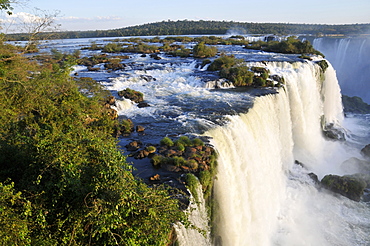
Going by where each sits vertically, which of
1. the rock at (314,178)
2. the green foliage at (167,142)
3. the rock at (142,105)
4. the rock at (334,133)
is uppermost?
the rock at (142,105)

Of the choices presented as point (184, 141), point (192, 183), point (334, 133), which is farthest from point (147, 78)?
point (334, 133)

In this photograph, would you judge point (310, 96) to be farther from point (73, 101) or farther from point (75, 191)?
point (75, 191)

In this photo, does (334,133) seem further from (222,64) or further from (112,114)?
(112,114)

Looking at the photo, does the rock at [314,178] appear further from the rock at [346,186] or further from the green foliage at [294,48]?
the green foliage at [294,48]

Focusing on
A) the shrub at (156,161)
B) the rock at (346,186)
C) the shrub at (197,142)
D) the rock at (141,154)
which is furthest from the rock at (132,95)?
the rock at (346,186)

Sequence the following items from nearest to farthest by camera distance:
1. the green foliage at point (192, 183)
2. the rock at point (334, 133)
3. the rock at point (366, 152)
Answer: the green foliage at point (192, 183)
the rock at point (366, 152)
the rock at point (334, 133)

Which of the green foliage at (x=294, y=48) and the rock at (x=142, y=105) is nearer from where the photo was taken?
the rock at (x=142, y=105)
